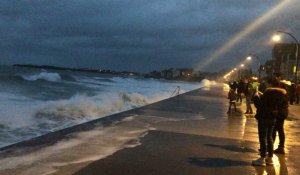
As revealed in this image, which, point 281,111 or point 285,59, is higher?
point 285,59

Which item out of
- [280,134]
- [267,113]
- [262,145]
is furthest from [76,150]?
[280,134]

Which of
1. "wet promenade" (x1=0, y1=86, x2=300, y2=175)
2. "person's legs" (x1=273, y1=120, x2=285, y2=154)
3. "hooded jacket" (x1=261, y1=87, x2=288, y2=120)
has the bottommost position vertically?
"wet promenade" (x1=0, y1=86, x2=300, y2=175)

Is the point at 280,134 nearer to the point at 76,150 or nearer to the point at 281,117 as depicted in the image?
the point at 281,117

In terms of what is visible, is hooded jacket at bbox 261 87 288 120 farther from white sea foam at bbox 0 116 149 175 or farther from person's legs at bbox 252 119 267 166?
white sea foam at bbox 0 116 149 175

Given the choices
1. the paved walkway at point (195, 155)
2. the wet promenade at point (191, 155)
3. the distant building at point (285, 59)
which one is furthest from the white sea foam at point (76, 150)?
the distant building at point (285, 59)

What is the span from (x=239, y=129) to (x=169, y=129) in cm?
238

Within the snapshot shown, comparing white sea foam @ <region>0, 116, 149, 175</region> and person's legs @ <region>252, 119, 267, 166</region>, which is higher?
person's legs @ <region>252, 119, 267, 166</region>

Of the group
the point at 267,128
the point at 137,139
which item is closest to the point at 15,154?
the point at 137,139

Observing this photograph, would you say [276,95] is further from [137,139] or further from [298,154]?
[137,139]

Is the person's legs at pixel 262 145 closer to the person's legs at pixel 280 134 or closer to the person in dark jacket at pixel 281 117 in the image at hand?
the person in dark jacket at pixel 281 117

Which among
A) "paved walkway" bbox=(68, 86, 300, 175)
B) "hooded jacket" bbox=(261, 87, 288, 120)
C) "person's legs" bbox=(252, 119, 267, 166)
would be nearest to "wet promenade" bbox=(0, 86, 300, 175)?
"paved walkway" bbox=(68, 86, 300, 175)

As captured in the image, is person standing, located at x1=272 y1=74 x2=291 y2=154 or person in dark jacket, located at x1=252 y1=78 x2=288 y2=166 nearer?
person in dark jacket, located at x1=252 y1=78 x2=288 y2=166

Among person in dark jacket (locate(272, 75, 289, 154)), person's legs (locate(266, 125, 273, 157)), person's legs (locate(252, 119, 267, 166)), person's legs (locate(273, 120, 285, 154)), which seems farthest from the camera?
person's legs (locate(273, 120, 285, 154))

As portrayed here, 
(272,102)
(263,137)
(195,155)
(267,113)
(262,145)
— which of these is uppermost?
(272,102)
